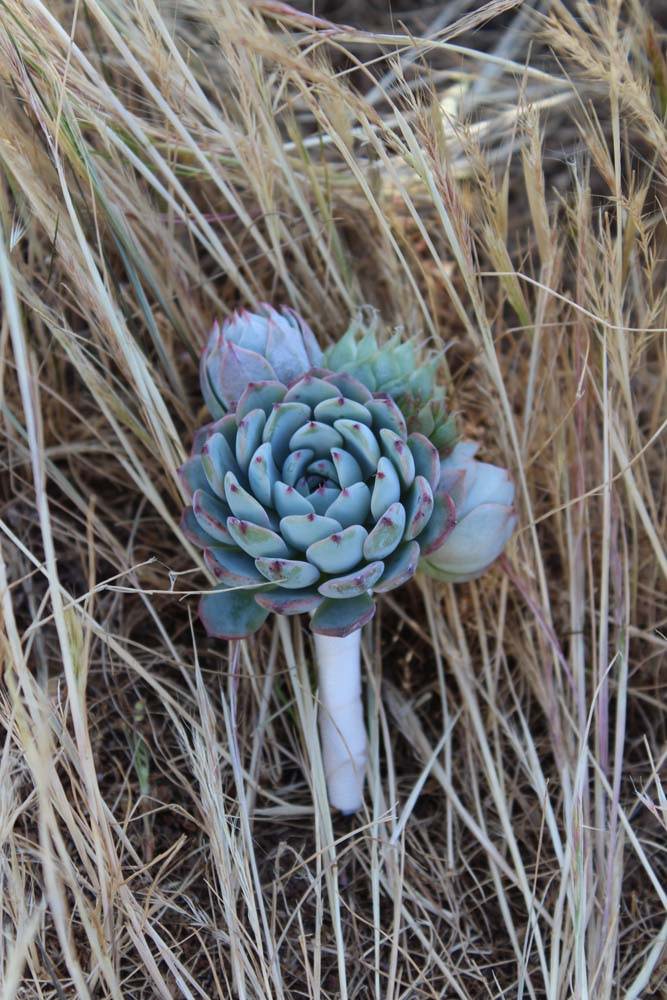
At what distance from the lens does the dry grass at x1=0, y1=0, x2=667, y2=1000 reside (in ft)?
3.31

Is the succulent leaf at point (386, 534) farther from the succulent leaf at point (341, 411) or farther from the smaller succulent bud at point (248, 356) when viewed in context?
the smaller succulent bud at point (248, 356)

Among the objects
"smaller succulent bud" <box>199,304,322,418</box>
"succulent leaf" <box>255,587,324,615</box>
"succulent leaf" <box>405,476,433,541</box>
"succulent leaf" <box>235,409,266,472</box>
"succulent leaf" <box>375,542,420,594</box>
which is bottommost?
"succulent leaf" <box>255,587,324,615</box>

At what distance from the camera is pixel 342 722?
113 centimetres

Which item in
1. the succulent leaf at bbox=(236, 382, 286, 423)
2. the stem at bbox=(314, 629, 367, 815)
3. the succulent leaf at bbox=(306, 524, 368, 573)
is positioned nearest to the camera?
the succulent leaf at bbox=(306, 524, 368, 573)

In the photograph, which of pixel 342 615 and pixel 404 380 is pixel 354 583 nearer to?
pixel 342 615

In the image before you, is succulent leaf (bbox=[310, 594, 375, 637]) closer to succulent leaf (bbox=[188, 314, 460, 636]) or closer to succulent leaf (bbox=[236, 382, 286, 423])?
succulent leaf (bbox=[188, 314, 460, 636])

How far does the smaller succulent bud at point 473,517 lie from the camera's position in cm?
102

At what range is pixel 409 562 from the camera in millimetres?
900

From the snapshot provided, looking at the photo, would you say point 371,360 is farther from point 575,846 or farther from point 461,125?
point 575,846

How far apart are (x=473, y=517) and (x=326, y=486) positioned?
7.3 inches

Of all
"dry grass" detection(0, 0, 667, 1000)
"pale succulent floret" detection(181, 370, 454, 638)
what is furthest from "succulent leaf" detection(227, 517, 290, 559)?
"dry grass" detection(0, 0, 667, 1000)

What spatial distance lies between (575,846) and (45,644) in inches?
28.4

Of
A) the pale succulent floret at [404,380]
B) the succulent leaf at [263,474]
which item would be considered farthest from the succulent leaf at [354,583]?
the pale succulent floret at [404,380]

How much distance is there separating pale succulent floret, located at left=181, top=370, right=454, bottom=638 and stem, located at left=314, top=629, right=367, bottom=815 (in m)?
0.13
